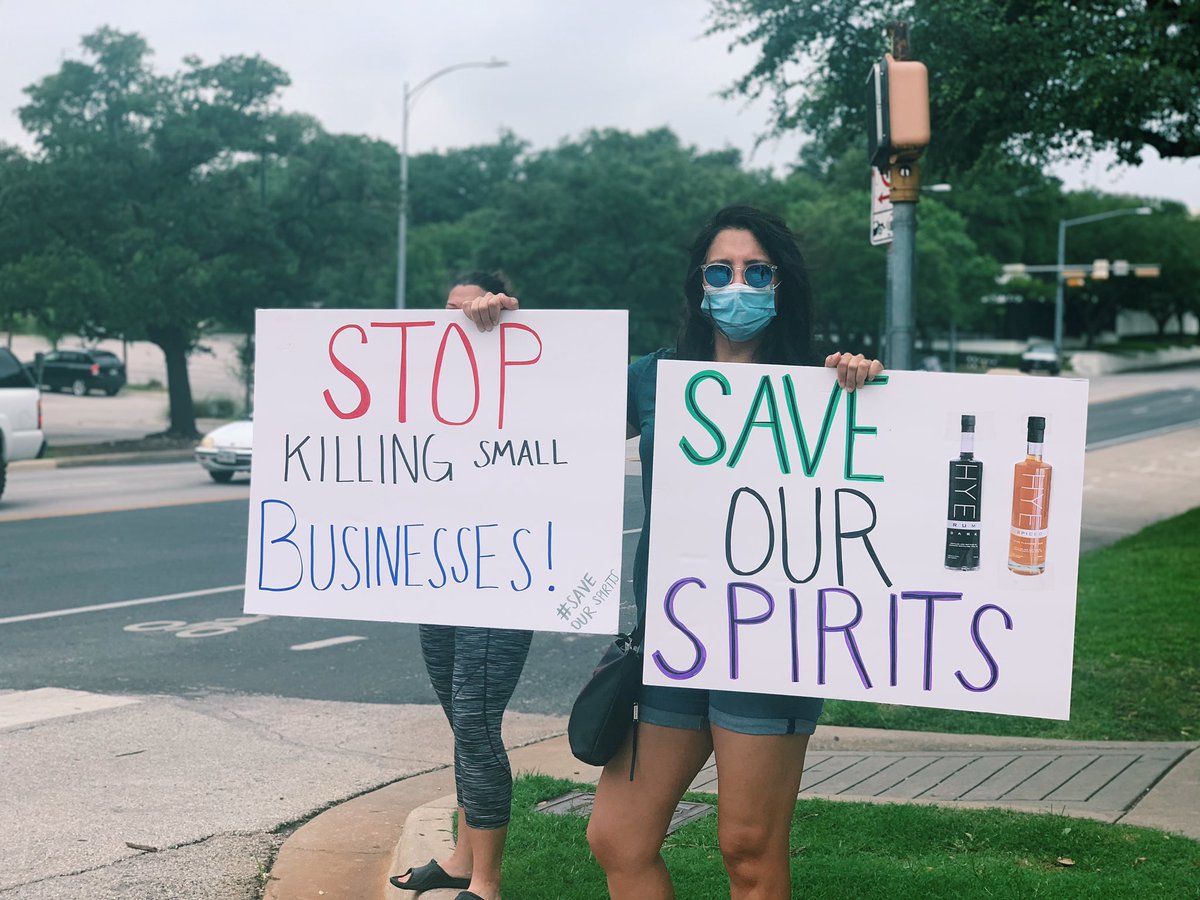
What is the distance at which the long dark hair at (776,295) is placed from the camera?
3277 millimetres

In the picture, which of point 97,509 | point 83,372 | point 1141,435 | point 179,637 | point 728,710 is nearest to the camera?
point 728,710

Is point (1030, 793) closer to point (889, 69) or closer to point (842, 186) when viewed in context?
point (889, 69)

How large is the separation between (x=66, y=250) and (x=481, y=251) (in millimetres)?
18269

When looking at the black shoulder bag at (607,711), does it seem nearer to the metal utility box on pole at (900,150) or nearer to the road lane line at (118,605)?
the metal utility box on pole at (900,150)

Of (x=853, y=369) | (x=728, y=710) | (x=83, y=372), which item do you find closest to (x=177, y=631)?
(x=728, y=710)

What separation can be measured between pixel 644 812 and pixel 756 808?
0.25 meters

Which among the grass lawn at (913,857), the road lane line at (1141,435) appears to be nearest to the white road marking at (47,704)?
the grass lawn at (913,857)

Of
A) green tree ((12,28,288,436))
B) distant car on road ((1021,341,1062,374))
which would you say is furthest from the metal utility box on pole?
distant car on road ((1021,341,1062,374))

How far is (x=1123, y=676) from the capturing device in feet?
24.0

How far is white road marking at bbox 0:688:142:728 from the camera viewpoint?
6.60 meters

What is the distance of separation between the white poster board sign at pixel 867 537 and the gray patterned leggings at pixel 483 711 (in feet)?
2.73

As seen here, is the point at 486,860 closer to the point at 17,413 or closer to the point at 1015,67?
the point at 1015,67

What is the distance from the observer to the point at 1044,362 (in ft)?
188

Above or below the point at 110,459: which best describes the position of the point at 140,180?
above
